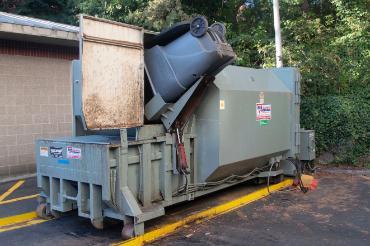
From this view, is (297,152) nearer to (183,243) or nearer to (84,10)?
(183,243)

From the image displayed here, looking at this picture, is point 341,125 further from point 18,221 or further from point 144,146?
point 18,221

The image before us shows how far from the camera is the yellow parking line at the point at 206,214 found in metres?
5.25

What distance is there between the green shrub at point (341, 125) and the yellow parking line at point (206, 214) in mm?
2719

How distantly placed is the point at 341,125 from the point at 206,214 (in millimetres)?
5742

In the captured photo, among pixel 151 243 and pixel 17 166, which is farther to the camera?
pixel 17 166

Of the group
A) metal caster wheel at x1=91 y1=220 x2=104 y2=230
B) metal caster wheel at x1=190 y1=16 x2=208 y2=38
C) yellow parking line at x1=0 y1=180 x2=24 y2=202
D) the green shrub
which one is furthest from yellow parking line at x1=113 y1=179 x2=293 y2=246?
yellow parking line at x1=0 y1=180 x2=24 y2=202

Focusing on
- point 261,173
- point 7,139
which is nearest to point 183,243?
point 261,173

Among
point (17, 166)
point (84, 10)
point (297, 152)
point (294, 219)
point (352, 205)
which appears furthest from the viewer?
point (84, 10)

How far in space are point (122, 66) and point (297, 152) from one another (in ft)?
15.6

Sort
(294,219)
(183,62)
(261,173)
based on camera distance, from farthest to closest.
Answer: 1. (261,173)
2. (294,219)
3. (183,62)

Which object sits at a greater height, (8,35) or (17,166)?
(8,35)

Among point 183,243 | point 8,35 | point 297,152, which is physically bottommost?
point 183,243

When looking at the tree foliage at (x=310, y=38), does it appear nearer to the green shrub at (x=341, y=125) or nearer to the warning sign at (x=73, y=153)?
the green shrub at (x=341, y=125)

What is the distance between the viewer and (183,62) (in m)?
5.81
